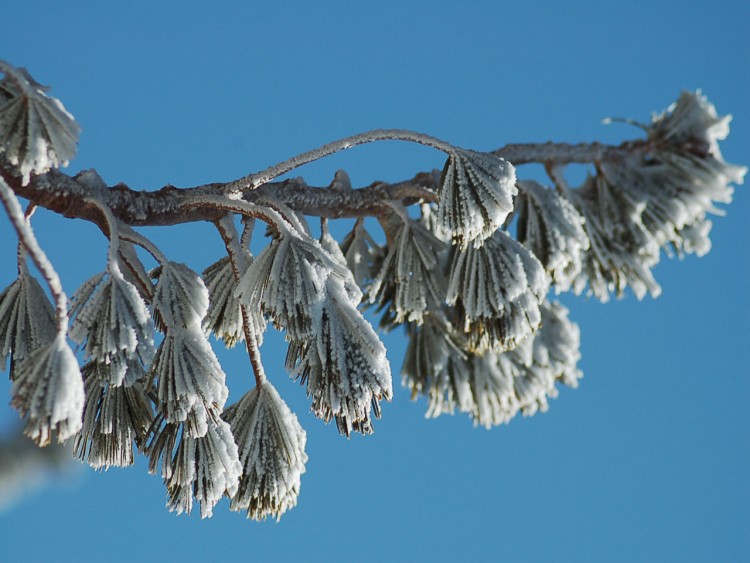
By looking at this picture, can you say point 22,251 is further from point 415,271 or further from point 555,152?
point 555,152

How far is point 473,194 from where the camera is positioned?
2.58m

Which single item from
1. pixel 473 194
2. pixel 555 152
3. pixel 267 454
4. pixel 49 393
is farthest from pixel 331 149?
pixel 555 152

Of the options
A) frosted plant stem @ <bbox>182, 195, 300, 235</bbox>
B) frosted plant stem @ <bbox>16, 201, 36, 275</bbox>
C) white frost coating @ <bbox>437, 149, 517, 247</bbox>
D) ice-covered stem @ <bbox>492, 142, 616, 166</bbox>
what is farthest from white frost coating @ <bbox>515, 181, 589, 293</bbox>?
frosted plant stem @ <bbox>16, 201, 36, 275</bbox>

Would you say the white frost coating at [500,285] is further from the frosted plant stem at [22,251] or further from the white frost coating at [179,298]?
the frosted plant stem at [22,251]

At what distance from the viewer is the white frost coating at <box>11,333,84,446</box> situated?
6.46 ft

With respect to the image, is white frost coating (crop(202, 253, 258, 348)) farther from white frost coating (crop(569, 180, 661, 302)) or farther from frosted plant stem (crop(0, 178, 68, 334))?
white frost coating (crop(569, 180, 661, 302))

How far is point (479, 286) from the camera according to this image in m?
2.89

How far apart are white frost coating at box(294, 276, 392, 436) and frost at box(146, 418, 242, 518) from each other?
234 mm

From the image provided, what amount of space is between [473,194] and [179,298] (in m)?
0.80

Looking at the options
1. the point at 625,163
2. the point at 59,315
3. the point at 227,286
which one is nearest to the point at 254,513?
the point at 227,286

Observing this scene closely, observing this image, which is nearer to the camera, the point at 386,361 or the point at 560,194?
the point at 386,361

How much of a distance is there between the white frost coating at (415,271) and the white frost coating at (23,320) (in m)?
1.10

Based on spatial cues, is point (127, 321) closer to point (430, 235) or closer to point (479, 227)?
point (479, 227)

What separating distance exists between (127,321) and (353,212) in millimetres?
1185
